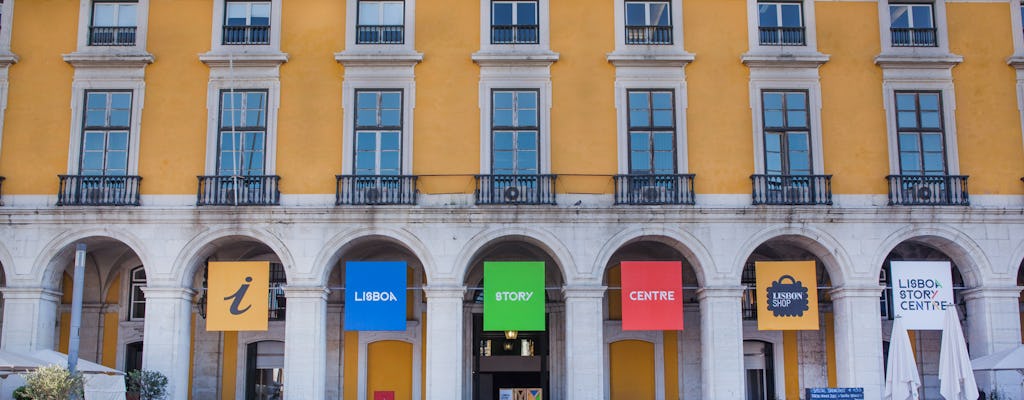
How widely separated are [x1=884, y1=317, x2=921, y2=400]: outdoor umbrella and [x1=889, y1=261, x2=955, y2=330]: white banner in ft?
9.72

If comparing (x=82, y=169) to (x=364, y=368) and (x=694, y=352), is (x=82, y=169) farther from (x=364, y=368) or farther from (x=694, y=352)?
(x=694, y=352)

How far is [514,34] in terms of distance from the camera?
27.6m

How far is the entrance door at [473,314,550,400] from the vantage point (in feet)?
97.5

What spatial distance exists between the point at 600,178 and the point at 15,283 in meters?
14.7

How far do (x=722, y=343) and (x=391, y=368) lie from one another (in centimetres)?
890

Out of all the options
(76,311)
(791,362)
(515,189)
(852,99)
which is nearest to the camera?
(76,311)

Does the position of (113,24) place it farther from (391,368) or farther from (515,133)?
(391,368)

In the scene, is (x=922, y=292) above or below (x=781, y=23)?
below

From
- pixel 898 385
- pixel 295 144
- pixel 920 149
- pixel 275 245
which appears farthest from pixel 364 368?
pixel 920 149

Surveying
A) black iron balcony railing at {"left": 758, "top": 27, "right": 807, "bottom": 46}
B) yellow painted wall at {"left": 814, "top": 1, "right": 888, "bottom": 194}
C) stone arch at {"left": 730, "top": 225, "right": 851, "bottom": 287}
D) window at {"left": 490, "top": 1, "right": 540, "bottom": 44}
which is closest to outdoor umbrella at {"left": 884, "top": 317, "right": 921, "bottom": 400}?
stone arch at {"left": 730, "top": 225, "right": 851, "bottom": 287}

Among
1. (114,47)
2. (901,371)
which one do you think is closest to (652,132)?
(901,371)

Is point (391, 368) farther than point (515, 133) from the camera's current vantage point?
Yes

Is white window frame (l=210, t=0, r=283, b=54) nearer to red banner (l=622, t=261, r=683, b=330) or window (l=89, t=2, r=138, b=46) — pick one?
window (l=89, t=2, r=138, b=46)

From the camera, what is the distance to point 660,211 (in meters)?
26.3
